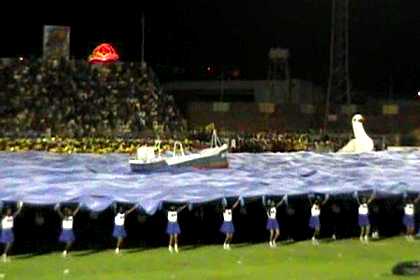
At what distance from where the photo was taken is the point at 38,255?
2414cm

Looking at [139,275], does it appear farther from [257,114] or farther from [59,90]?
[257,114]

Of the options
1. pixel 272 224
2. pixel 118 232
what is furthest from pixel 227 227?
pixel 118 232

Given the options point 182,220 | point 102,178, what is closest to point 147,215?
point 182,220

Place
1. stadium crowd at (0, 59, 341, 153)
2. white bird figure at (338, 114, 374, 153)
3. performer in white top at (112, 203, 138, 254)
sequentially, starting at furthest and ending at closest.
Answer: stadium crowd at (0, 59, 341, 153), white bird figure at (338, 114, 374, 153), performer in white top at (112, 203, 138, 254)

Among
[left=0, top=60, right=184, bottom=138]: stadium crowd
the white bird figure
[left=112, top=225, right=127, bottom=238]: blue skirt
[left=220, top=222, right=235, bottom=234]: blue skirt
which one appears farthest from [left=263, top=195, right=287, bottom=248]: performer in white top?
[left=0, top=60, right=184, bottom=138]: stadium crowd

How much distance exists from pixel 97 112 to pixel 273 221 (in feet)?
138

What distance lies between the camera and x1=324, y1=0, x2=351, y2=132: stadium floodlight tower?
68625 mm

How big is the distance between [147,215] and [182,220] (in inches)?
58.1

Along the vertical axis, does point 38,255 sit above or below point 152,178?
below

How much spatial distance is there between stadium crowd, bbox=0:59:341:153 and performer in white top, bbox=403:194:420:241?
25.5 m

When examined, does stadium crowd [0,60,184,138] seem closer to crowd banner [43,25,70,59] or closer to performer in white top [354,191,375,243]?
crowd banner [43,25,70,59]

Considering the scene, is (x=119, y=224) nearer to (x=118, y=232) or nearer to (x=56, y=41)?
(x=118, y=232)

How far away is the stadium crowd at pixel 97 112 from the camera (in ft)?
184

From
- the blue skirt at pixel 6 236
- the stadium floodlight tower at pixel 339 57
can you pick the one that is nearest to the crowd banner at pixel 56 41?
the stadium floodlight tower at pixel 339 57
